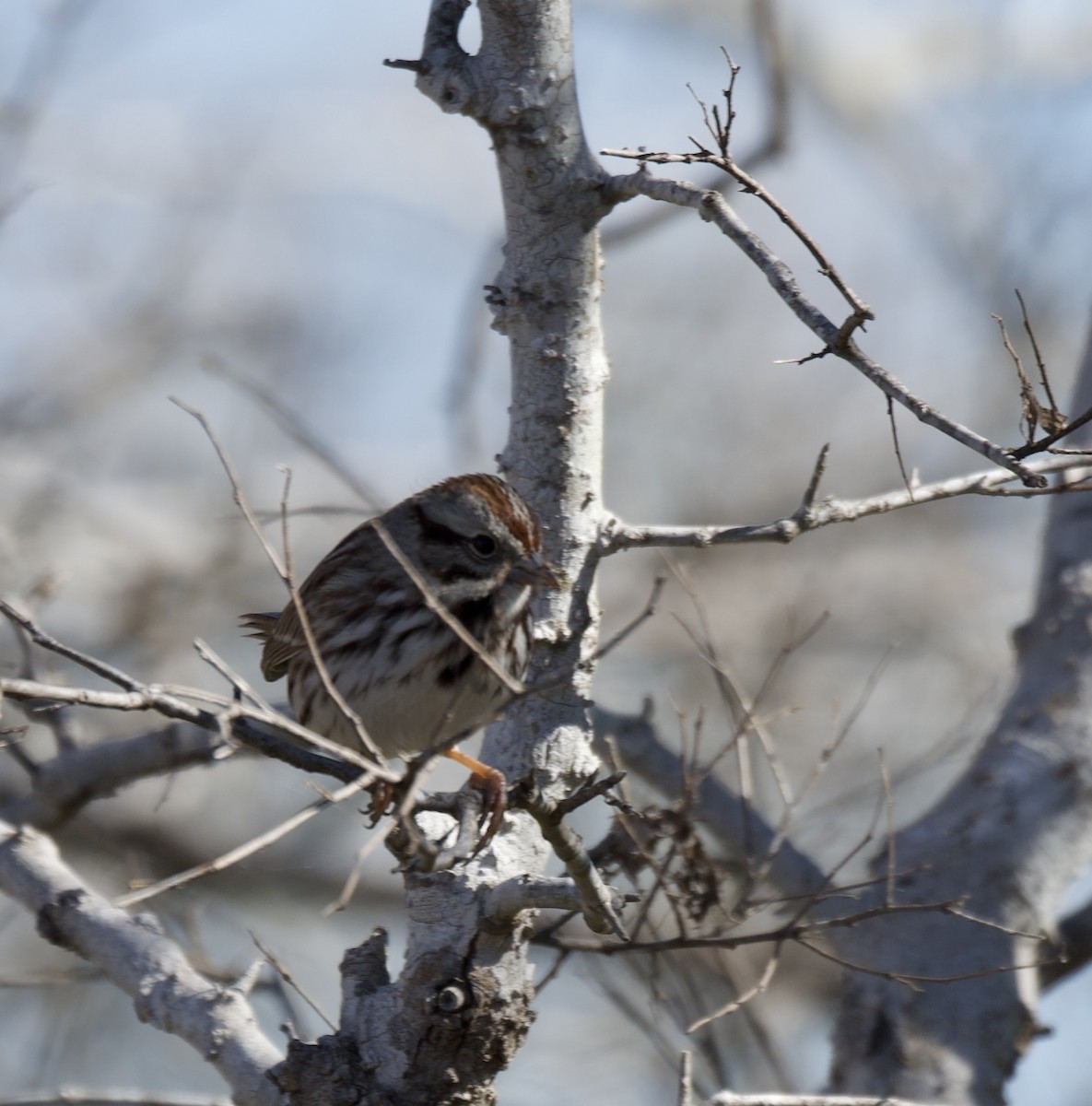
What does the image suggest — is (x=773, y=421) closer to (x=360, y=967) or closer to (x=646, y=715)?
(x=646, y=715)

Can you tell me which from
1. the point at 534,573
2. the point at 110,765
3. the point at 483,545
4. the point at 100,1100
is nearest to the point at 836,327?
the point at 534,573

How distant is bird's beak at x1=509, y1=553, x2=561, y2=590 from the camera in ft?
12.6

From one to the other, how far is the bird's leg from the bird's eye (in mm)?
568

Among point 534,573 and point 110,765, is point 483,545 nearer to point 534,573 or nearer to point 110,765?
point 534,573

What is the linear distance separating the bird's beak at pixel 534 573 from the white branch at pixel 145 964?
1.33m

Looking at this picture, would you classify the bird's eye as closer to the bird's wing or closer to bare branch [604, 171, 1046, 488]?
the bird's wing

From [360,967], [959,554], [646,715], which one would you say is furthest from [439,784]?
[959,554]

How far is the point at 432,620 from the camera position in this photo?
153 inches

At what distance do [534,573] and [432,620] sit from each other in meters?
0.30

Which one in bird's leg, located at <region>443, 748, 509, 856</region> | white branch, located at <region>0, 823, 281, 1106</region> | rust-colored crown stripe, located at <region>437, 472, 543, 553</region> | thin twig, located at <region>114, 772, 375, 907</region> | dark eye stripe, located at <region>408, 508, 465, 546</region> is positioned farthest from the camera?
dark eye stripe, located at <region>408, 508, 465, 546</region>

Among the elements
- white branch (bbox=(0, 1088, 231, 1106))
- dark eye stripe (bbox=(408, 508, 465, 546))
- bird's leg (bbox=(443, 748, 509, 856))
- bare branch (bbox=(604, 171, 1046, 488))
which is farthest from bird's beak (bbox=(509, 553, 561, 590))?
white branch (bbox=(0, 1088, 231, 1106))

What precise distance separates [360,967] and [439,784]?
3435mm

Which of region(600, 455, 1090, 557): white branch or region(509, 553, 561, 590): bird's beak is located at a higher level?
region(600, 455, 1090, 557): white branch

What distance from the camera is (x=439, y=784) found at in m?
7.16
